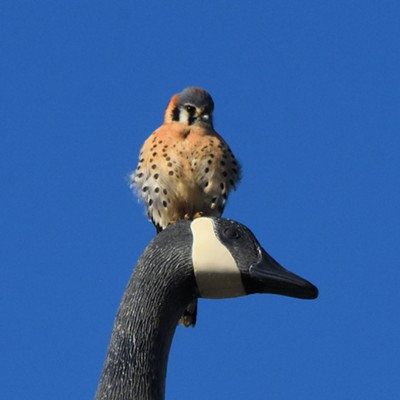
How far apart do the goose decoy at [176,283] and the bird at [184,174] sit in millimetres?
1620

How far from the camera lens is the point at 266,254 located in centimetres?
812

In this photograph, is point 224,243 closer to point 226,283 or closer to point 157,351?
point 226,283

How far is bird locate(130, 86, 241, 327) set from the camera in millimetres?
9852

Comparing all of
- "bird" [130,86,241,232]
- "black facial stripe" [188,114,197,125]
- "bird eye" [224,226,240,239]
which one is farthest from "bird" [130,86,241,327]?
"bird eye" [224,226,240,239]

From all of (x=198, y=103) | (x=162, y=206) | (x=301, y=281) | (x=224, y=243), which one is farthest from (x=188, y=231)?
(x=198, y=103)

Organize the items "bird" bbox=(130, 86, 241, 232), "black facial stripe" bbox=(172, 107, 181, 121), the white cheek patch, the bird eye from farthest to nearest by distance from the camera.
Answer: "black facial stripe" bbox=(172, 107, 181, 121) → "bird" bbox=(130, 86, 241, 232) → the bird eye → the white cheek patch

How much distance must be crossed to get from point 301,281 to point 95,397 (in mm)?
1456

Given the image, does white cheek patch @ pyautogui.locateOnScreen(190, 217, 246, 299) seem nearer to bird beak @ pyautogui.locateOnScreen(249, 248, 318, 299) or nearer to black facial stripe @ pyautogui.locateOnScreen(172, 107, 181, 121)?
bird beak @ pyautogui.locateOnScreen(249, 248, 318, 299)

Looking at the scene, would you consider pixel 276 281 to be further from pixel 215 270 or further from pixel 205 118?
pixel 205 118

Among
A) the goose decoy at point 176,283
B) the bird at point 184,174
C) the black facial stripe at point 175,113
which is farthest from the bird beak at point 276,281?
the black facial stripe at point 175,113

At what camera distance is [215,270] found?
7945mm

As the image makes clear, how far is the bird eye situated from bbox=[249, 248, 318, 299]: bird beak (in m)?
0.22

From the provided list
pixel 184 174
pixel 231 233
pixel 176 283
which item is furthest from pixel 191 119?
pixel 176 283

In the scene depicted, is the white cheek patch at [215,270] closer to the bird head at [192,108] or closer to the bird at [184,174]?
the bird at [184,174]
